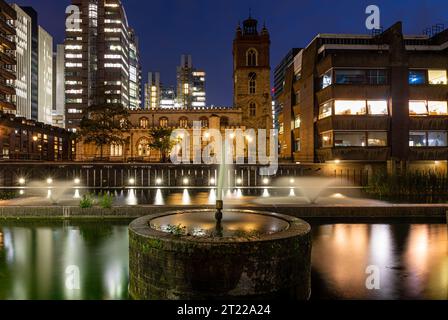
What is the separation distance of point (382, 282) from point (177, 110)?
240 feet

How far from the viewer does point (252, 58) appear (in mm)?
87688

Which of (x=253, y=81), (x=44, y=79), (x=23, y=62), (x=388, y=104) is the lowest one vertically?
(x=388, y=104)

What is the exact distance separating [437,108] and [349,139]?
11.0 metres

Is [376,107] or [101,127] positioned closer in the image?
[376,107]

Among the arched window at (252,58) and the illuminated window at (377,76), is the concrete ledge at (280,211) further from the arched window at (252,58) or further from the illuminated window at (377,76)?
the arched window at (252,58)

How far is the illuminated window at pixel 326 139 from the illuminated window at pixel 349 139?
0.66 metres

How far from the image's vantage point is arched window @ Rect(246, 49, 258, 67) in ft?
287

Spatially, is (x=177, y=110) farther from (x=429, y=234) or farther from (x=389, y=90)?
(x=429, y=234)

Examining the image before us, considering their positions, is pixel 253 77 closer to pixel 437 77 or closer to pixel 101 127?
pixel 101 127

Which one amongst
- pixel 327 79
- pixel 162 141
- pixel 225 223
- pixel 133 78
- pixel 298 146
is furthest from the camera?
pixel 133 78

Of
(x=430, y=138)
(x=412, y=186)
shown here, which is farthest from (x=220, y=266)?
(x=430, y=138)

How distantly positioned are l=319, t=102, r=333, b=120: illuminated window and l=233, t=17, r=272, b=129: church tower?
40.9 m

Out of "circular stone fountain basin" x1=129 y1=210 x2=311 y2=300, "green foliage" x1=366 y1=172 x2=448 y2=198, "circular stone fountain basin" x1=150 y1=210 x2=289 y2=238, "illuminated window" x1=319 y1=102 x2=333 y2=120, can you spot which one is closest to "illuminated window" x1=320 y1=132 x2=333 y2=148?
"illuminated window" x1=319 y1=102 x2=333 y2=120

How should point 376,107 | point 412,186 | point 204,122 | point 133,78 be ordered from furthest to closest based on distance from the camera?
point 133,78 < point 204,122 < point 376,107 < point 412,186
